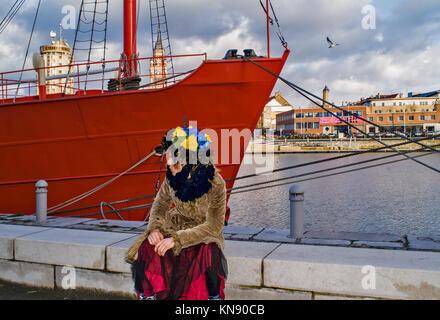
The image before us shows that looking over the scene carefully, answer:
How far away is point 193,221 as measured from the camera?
275 cm

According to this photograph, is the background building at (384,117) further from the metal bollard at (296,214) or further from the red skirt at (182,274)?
the red skirt at (182,274)

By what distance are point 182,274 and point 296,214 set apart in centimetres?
191

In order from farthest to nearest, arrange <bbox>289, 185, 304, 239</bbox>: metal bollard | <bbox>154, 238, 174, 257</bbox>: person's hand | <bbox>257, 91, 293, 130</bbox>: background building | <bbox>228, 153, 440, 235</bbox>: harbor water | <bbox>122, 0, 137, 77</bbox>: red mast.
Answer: <bbox>257, 91, 293, 130</bbox>: background building → <bbox>228, 153, 440, 235</bbox>: harbor water → <bbox>122, 0, 137, 77</bbox>: red mast → <bbox>289, 185, 304, 239</bbox>: metal bollard → <bbox>154, 238, 174, 257</bbox>: person's hand

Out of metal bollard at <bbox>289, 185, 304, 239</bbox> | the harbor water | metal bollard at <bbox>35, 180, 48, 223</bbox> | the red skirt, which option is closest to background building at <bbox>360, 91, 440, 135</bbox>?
the harbor water

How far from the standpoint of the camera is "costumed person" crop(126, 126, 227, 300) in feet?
8.29

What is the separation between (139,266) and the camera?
2.60 metres

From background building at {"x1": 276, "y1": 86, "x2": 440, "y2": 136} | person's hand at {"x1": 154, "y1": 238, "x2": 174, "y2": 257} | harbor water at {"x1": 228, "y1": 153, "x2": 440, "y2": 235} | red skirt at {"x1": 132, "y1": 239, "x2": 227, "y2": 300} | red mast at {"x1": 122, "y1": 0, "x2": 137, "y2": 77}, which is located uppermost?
background building at {"x1": 276, "y1": 86, "x2": 440, "y2": 136}

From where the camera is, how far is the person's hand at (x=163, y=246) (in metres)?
2.50

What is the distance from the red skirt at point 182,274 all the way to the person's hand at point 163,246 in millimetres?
48

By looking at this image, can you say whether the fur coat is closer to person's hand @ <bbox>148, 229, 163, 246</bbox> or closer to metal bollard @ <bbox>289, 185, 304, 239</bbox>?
person's hand @ <bbox>148, 229, 163, 246</bbox>

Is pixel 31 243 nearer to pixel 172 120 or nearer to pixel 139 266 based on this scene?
pixel 139 266

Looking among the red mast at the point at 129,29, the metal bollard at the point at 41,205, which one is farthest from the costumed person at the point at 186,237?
the red mast at the point at 129,29
